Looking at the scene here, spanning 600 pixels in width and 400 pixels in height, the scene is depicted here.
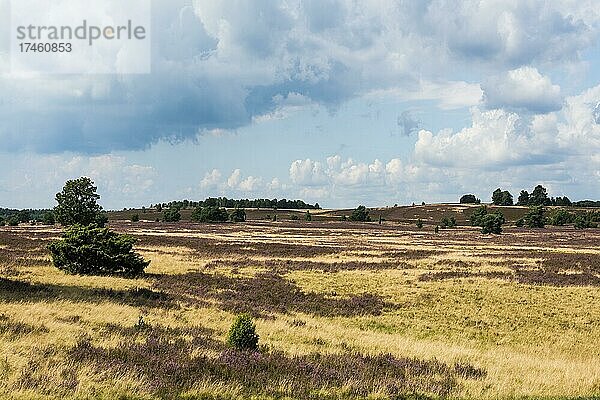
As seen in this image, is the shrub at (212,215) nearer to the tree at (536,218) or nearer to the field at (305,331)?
the tree at (536,218)

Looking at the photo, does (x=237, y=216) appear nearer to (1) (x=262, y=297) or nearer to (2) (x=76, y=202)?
(2) (x=76, y=202)

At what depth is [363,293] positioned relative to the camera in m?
33.2

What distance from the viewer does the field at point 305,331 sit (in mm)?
12734

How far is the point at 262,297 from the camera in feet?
98.7

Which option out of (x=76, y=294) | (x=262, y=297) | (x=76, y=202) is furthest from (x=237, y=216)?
(x=76, y=294)

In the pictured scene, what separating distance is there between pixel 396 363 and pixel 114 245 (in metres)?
23.1

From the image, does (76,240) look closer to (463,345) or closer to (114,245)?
(114,245)

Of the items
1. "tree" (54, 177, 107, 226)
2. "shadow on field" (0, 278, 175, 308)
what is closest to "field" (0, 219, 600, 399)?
"shadow on field" (0, 278, 175, 308)

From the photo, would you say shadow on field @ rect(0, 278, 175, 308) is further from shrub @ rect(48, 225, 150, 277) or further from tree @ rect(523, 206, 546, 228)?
tree @ rect(523, 206, 546, 228)

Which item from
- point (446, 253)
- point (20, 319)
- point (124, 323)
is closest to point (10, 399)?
point (20, 319)

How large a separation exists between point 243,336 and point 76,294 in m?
10.9

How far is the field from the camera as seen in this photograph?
12734 mm

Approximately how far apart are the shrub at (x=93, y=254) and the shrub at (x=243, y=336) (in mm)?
19390

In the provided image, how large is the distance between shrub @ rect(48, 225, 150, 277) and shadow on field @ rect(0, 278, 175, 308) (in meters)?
7.04
